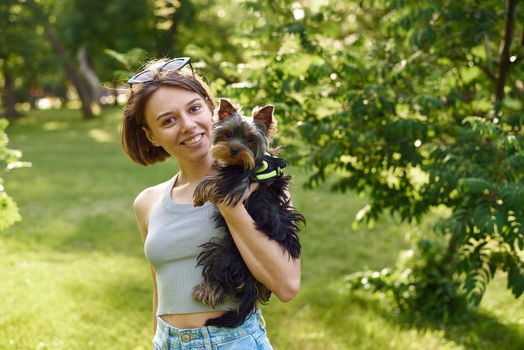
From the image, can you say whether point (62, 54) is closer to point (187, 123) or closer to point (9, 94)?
point (9, 94)

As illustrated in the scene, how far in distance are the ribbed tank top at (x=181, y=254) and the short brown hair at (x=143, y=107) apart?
0.54 metres

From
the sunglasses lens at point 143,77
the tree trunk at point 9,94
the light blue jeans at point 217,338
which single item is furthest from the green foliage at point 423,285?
the tree trunk at point 9,94

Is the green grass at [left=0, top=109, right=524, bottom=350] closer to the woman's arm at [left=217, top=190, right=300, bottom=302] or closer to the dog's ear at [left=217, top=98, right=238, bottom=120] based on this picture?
the dog's ear at [left=217, top=98, right=238, bottom=120]

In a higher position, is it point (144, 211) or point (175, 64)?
point (175, 64)

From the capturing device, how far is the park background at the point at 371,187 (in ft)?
14.7

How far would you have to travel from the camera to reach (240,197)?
255cm

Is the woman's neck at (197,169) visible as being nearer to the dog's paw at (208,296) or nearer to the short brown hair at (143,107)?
the short brown hair at (143,107)

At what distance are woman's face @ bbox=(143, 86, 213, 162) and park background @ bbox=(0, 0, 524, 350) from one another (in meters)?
0.50

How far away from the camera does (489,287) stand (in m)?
A: 7.50

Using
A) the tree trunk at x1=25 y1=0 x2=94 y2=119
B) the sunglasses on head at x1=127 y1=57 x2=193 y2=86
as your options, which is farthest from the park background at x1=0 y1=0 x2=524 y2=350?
the tree trunk at x1=25 y1=0 x2=94 y2=119

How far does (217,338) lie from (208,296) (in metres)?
0.18

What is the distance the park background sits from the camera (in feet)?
14.7

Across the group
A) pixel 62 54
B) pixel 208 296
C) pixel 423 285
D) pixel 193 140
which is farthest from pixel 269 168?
pixel 62 54

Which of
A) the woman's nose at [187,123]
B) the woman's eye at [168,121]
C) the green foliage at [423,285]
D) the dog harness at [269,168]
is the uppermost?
the woman's nose at [187,123]
